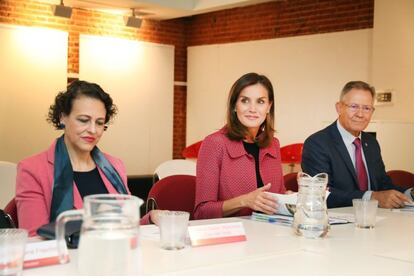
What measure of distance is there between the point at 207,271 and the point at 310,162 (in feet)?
7.47

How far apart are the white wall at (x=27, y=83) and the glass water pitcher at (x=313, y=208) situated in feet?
21.7

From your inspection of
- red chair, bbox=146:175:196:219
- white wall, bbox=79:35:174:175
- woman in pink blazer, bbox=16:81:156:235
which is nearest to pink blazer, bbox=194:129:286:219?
red chair, bbox=146:175:196:219

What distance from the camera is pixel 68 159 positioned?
2797mm

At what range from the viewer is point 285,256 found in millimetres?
2119

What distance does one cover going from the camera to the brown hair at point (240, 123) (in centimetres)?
341

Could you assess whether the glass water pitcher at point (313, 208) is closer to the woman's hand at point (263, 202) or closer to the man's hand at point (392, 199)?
the woman's hand at point (263, 202)

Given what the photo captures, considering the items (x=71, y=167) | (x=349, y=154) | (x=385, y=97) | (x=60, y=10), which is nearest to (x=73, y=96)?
(x=71, y=167)

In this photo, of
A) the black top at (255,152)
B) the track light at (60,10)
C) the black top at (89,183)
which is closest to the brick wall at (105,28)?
the track light at (60,10)

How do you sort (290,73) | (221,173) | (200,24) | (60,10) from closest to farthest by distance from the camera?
(221,173), (60,10), (290,73), (200,24)

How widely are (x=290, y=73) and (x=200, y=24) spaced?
7.25ft

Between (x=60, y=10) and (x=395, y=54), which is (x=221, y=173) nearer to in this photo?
(x=395, y=54)

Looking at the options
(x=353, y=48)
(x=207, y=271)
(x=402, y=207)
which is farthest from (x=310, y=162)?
(x=353, y=48)

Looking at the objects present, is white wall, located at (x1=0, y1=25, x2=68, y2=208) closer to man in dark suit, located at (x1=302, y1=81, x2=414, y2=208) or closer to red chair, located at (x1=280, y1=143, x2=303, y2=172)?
red chair, located at (x1=280, y1=143, x2=303, y2=172)

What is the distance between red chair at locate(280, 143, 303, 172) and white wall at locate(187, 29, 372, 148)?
332 mm
